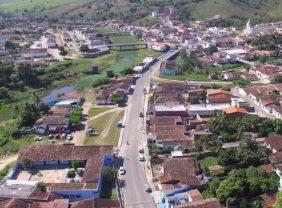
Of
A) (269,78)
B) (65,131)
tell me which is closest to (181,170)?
(65,131)

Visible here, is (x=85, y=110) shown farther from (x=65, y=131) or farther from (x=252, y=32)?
(x=252, y=32)

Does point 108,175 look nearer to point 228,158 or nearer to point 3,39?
point 228,158

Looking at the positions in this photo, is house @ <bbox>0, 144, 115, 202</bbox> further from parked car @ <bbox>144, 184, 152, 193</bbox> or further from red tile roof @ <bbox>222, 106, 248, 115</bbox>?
red tile roof @ <bbox>222, 106, 248, 115</bbox>

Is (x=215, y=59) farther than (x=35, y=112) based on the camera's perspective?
A: Yes

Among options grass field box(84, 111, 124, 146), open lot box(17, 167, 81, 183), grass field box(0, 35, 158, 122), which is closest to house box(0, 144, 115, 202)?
open lot box(17, 167, 81, 183)

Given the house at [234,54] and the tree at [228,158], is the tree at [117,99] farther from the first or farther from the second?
the house at [234,54]

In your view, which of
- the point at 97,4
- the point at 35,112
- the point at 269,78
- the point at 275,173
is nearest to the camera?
the point at 275,173

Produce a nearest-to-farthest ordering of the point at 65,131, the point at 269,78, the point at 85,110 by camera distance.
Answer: the point at 65,131
the point at 85,110
the point at 269,78
